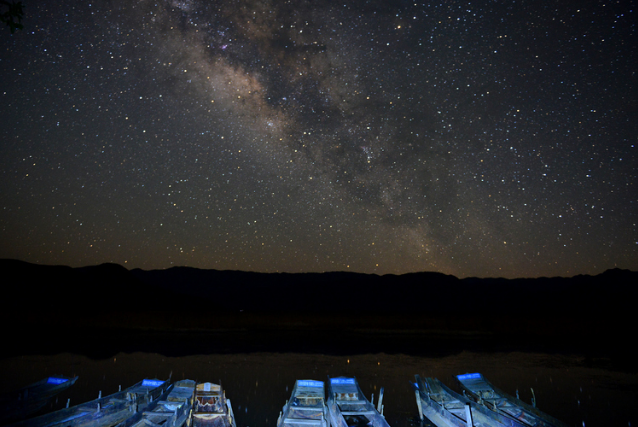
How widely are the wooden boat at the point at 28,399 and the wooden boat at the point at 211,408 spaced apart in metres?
5.67

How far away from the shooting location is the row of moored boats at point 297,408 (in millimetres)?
10680

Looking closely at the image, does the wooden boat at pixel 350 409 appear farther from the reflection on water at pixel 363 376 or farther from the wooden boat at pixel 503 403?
the wooden boat at pixel 503 403

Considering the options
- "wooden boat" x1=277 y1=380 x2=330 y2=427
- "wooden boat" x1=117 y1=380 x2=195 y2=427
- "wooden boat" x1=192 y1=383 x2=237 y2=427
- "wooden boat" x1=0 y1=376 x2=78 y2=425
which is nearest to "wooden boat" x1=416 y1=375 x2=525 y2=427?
"wooden boat" x1=277 y1=380 x2=330 y2=427

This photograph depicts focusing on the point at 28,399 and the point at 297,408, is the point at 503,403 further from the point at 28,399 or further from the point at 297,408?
the point at 28,399

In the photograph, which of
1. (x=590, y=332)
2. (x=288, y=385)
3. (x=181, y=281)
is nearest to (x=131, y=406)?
(x=288, y=385)

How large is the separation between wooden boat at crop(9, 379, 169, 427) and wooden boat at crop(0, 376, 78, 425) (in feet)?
8.48

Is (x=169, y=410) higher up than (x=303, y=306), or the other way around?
(x=169, y=410)

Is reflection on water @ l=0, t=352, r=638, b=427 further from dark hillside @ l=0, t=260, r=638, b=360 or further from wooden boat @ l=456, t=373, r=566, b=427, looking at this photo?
dark hillside @ l=0, t=260, r=638, b=360

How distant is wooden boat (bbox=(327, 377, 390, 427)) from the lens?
1095 centimetres

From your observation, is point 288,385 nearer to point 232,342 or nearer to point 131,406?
point 131,406

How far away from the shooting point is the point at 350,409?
39.0 feet

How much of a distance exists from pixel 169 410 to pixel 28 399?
545 cm

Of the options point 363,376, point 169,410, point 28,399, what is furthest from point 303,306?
point 169,410

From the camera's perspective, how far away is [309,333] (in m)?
44.7
